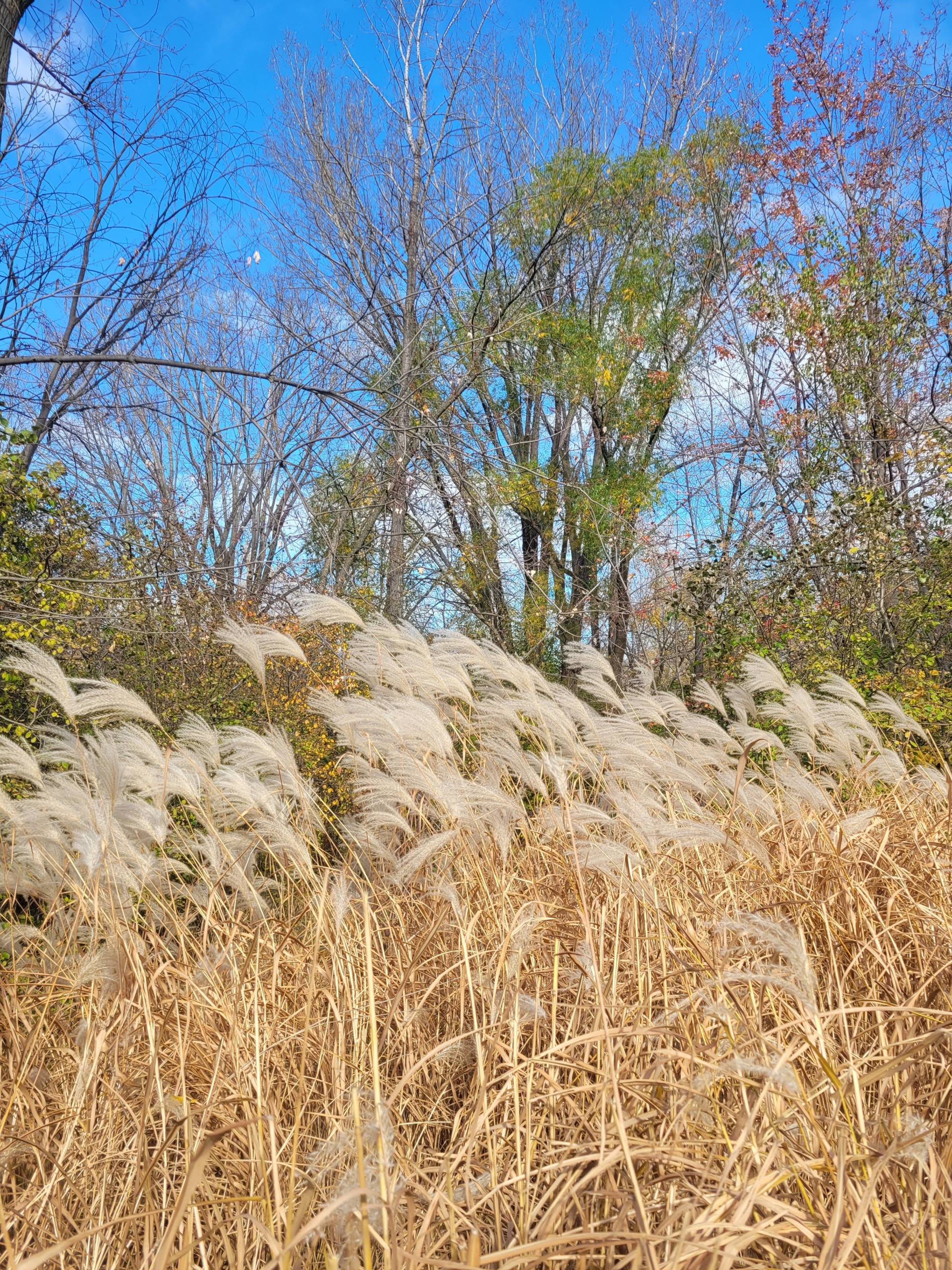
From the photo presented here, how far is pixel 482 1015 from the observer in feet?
6.10

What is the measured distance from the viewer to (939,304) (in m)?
8.88

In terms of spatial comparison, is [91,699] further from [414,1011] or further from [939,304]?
[939,304]

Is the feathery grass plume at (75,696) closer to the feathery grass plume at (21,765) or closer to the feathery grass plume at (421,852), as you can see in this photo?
the feathery grass plume at (21,765)

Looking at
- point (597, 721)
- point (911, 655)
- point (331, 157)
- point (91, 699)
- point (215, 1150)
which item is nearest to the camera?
point (215, 1150)

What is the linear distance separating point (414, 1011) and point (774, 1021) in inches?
33.9

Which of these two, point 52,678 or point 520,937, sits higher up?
point 52,678

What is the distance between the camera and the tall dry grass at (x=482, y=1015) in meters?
1.23

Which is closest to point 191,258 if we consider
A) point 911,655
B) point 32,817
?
point 32,817

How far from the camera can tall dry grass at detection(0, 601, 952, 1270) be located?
1234 mm

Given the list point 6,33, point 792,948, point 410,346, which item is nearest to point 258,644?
point 792,948

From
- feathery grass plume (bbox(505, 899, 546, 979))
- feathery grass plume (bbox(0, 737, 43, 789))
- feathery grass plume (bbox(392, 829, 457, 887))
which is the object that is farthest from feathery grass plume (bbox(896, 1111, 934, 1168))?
feathery grass plume (bbox(0, 737, 43, 789))

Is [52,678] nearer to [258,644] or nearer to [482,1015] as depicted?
[258,644]

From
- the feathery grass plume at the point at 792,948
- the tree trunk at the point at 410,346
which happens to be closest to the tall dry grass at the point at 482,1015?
the feathery grass plume at the point at 792,948

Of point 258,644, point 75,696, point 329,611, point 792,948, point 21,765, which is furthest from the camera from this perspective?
point 329,611
